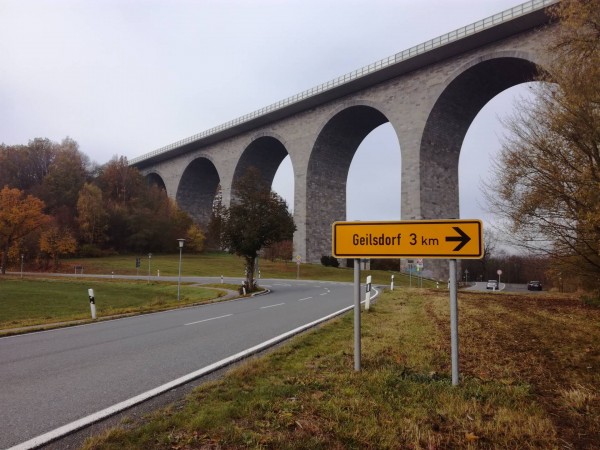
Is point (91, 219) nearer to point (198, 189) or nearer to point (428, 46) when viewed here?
point (198, 189)

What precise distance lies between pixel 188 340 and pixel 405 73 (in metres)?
40.2

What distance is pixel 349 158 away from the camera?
56.3 metres

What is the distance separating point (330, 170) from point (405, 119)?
1461 cm

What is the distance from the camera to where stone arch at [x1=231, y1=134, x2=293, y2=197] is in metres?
61.8

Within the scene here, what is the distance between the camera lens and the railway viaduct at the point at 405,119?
116 ft

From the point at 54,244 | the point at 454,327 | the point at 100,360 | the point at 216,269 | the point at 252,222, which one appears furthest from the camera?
the point at 54,244

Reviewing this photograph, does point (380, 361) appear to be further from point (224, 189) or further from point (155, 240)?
point (155, 240)

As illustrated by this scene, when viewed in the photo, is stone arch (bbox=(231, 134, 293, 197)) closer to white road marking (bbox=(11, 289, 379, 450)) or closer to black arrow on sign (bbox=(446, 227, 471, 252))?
white road marking (bbox=(11, 289, 379, 450))

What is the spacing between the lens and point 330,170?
54.8 meters

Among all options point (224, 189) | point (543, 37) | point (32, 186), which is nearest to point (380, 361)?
point (543, 37)

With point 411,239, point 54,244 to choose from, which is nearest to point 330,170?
point 54,244

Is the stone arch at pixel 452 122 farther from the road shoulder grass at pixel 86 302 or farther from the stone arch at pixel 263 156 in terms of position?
the road shoulder grass at pixel 86 302

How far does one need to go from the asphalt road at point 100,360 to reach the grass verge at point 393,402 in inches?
32.9

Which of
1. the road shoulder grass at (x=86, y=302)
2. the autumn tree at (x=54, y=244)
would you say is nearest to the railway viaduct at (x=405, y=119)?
the autumn tree at (x=54, y=244)
